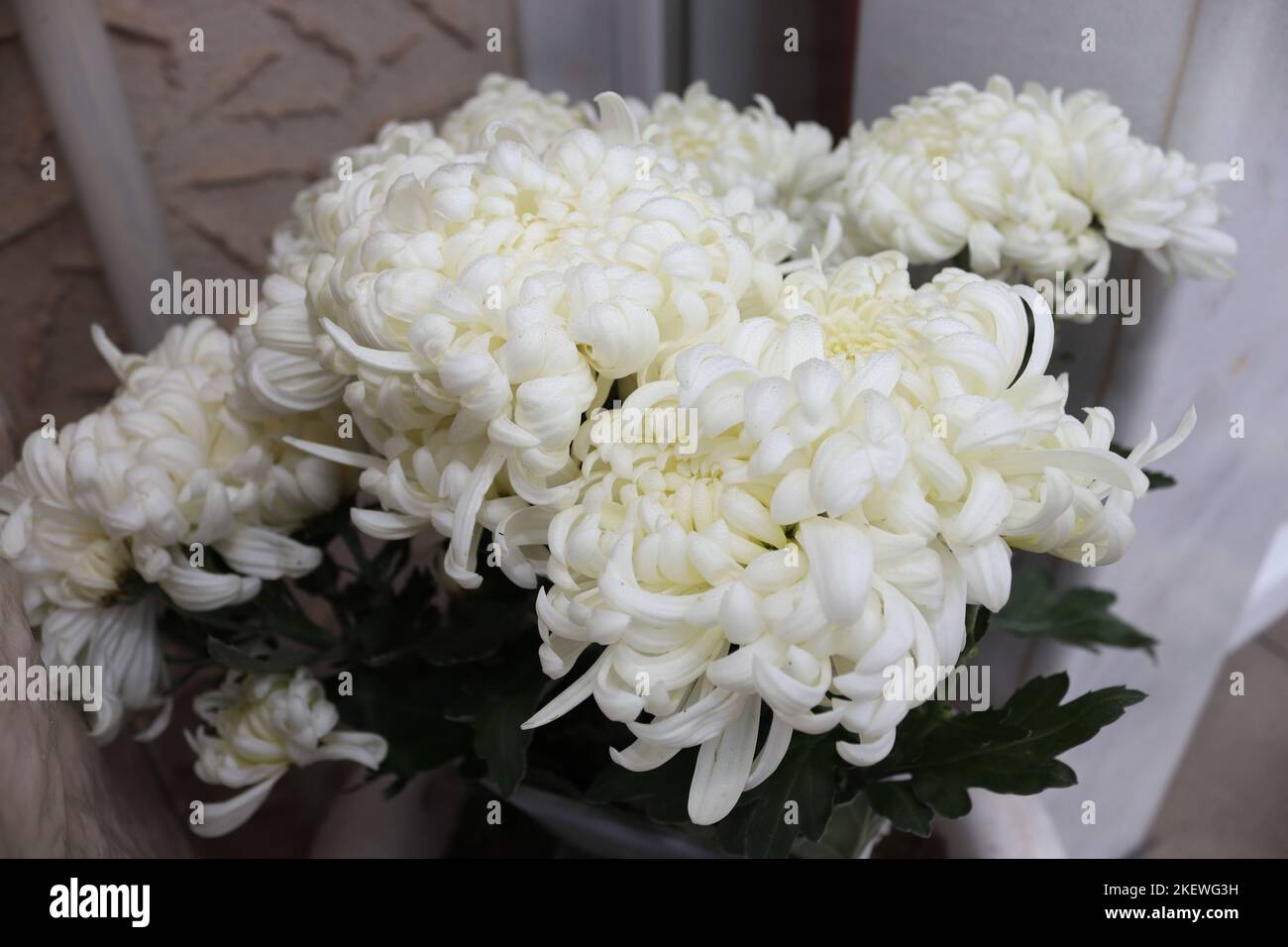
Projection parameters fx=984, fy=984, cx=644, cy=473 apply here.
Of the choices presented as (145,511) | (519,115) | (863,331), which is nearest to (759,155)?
(519,115)

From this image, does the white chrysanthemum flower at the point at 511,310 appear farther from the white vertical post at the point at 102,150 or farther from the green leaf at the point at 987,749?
the white vertical post at the point at 102,150

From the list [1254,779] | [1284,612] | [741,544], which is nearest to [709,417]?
[741,544]

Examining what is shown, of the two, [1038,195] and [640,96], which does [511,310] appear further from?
[640,96]

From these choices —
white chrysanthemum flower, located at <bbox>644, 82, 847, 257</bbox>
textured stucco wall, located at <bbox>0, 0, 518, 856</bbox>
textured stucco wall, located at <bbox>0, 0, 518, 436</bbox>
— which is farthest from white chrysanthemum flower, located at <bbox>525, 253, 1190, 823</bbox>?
textured stucco wall, located at <bbox>0, 0, 518, 436</bbox>

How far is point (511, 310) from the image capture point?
0.28 metres

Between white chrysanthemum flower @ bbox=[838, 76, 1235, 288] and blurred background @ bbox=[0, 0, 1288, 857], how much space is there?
72 millimetres

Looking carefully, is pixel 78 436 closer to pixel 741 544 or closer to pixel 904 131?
pixel 741 544

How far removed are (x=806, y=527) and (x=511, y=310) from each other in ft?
0.34

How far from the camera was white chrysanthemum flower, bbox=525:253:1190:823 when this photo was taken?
259 mm

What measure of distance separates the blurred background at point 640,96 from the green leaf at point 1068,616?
0.11 m

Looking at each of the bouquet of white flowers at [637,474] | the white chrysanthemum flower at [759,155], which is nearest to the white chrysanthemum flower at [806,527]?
the bouquet of white flowers at [637,474]

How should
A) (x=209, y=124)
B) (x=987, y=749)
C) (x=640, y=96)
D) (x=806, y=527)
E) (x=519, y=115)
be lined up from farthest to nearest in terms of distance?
(x=640, y=96), (x=209, y=124), (x=519, y=115), (x=987, y=749), (x=806, y=527)

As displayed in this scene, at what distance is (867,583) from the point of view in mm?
255

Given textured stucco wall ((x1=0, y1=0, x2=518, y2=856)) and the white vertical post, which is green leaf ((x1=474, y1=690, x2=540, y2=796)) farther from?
the white vertical post
